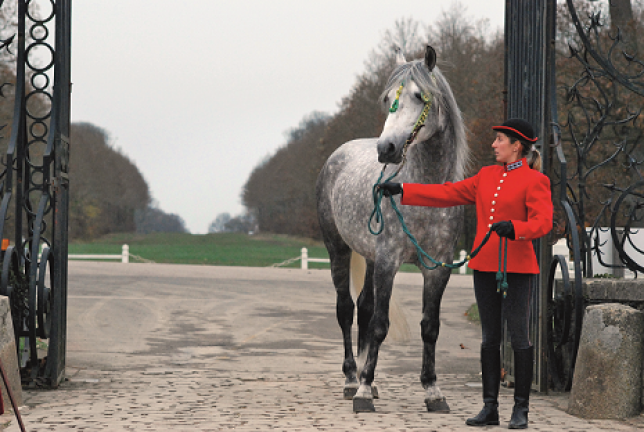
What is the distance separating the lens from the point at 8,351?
584cm

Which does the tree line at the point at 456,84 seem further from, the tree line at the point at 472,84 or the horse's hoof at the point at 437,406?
the horse's hoof at the point at 437,406

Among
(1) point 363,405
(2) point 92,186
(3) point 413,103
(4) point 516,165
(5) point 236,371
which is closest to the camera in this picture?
(4) point 516,165

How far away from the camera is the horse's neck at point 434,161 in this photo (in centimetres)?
584

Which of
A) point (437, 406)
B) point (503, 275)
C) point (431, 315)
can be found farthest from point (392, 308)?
point (503, 275)

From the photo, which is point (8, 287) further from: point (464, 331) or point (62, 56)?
point (464, 331)

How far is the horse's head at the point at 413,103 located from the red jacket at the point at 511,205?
384 millimetres

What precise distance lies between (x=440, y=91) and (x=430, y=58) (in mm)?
255

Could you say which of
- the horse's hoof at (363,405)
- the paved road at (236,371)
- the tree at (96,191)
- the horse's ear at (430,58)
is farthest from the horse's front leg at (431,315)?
the tree at (96,191)

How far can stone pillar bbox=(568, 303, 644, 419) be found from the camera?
5.54 meters

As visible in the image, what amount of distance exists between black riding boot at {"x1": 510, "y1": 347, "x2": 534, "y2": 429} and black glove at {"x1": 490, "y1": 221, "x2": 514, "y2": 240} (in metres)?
0.84

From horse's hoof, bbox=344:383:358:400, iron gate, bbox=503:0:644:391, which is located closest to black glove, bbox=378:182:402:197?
iron gate, bbox=503:0:644:391

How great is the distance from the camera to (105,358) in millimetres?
8758

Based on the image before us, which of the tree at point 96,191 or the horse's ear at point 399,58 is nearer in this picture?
the horse's ear at point 399,58

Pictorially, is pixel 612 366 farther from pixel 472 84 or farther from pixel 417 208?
pixel 472 84
